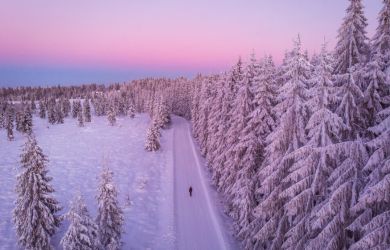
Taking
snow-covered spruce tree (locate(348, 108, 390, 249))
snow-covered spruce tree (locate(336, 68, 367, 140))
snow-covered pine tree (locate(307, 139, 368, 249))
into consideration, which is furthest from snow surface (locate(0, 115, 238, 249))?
snow-covered spruce tree (locate(348, 108, 390, 249))

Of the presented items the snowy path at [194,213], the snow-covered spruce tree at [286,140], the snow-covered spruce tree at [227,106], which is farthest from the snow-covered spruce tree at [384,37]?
the snow-covered spruce tree at [227,106]

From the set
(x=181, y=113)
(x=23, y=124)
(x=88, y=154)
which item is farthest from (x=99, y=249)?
(x=181, y=113)

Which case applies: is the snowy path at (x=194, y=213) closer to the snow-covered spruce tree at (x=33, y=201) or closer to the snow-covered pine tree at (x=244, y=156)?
the snow-covered pine tree at (x=244, y=156)

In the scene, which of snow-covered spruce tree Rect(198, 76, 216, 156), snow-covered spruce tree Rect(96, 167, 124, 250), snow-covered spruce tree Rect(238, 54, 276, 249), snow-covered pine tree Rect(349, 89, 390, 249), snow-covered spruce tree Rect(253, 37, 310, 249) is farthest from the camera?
snow-covered spruce tree Rect(198, 76, 216, 156)

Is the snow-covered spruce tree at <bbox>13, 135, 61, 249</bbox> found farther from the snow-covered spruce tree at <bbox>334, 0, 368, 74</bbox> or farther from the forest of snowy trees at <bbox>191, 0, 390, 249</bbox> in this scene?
the snow-covered spruce tree at <bbox>334, 0, 368, 74</bbox>

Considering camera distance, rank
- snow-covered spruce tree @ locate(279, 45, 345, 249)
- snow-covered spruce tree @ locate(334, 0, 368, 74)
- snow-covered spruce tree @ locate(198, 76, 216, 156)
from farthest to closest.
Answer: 1. snow-covered spruce tree @ locate(198, 76, 216, 156)
2. snow-covered spruce tree @ locate(334, 0, 368, 74)
3. snow-covered spruce tree @ locate(279, 45, 345, 249)

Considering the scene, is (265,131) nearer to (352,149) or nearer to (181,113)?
(352,149)

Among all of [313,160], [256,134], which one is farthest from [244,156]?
[313,160]
